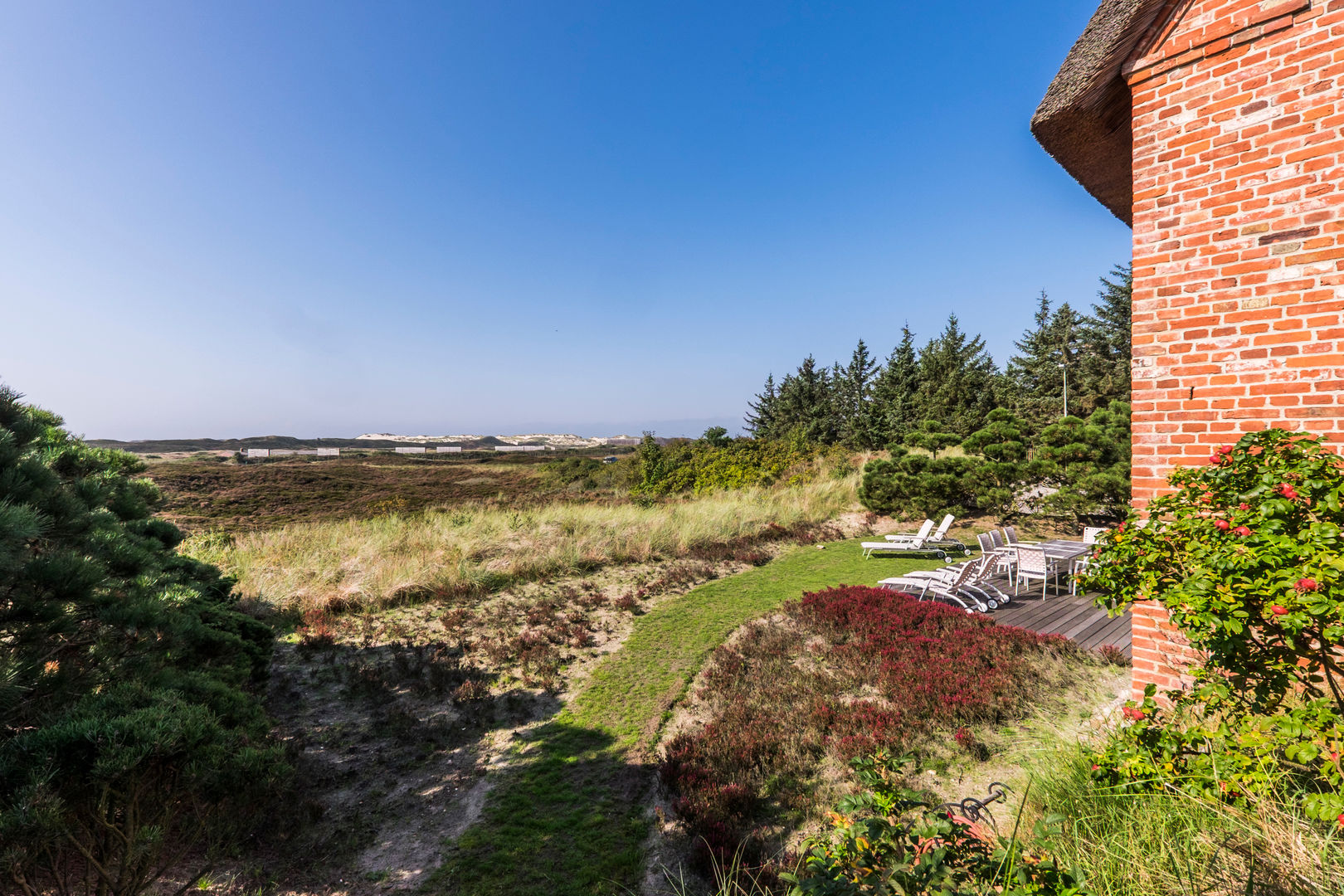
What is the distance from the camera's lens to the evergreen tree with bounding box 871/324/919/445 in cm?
3434

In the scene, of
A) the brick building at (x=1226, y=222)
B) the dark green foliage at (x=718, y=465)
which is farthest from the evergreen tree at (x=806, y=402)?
the brick building at (x=1226, y=222)

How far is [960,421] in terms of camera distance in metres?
23.1

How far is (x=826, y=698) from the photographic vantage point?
5.46 metres

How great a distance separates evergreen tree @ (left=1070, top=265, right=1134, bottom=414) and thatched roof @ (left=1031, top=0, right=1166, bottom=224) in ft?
136

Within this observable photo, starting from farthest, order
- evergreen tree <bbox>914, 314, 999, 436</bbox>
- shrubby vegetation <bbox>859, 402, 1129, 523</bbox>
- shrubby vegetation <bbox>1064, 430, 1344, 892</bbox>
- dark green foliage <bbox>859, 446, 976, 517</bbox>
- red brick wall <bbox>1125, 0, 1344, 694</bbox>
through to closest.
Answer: evergreen tree <bbox>914, 314, 999, 436</bbox>, dark green foliage <bbox>859, 446, 976, 517</bbox>, shrubby vegetation <bbox>859, 402, 1129, 523</bbox>, red brick wall <bbox>1125, 0, 1344, 694</bbox>, shrubby vegetation <bbox>1064, 430, 1344, 892</bbox>

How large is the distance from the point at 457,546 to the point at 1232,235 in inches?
476

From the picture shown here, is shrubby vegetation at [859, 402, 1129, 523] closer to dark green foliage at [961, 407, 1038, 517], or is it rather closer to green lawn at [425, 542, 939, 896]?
dark green foliage at [961, 407, 1038, 517]

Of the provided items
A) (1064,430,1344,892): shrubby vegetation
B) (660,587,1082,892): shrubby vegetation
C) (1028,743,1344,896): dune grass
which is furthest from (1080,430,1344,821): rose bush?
(660,587,1082,892): shrubby vegetation

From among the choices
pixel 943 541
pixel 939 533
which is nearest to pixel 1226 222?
pixel 939 533

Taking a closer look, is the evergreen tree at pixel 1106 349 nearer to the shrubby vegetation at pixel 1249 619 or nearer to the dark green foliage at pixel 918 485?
the dark green foliage at pixel 918 485

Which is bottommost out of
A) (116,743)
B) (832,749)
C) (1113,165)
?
(832,749)

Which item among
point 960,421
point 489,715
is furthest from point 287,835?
point 960,421

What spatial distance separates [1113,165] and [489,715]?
865 cm

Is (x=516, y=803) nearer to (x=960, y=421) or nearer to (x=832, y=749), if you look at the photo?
(x=832, y=749)
